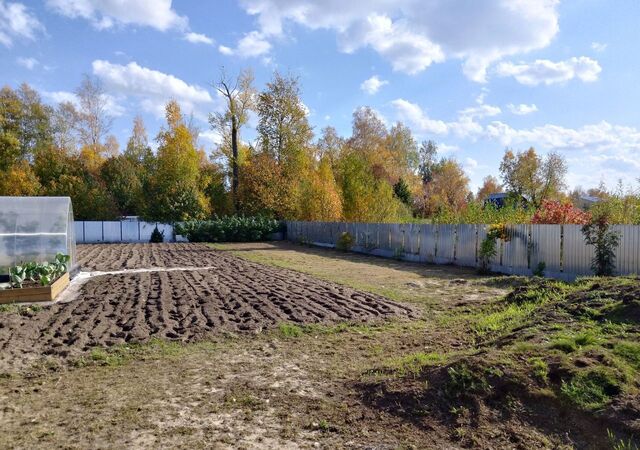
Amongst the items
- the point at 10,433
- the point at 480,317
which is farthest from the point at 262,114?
the point at 10,433

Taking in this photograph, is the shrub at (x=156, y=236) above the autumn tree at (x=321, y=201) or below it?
below

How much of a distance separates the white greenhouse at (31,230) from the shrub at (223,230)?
20.6m

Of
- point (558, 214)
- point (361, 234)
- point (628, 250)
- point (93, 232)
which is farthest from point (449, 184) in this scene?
point (628, 250)

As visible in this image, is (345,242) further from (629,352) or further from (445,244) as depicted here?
(629,352)

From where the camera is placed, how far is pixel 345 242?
25.2 meters

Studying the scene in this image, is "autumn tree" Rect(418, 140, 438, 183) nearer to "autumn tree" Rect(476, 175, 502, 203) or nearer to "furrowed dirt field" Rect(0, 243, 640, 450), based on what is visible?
"autumn tree" Rect(476, 175, 502, 203)

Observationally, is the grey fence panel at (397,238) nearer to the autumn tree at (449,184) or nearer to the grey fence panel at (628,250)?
the grey fence panel at (628,250)

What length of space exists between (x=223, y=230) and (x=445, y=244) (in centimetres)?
2012

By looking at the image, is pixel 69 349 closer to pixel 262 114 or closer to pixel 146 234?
pixel 146 234

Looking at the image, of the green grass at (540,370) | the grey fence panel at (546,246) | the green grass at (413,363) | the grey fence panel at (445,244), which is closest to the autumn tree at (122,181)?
the grey fence panel at (445,244)

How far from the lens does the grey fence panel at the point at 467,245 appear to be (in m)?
16.0

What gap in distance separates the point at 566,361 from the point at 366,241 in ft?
64.5

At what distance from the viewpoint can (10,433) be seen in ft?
12.9

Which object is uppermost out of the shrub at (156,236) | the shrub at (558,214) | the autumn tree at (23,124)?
the autumn tree at (23,124)
